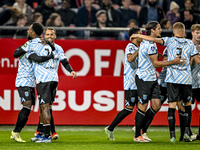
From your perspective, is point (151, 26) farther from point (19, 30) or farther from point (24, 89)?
point (19, 30)

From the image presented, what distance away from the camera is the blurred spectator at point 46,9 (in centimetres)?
1360

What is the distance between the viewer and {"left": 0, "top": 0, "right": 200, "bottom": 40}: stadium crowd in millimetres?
13188

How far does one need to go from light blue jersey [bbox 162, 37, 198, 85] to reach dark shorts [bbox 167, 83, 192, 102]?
0.34ft

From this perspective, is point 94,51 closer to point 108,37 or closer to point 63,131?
point 108,37

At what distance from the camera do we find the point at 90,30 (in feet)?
42.0

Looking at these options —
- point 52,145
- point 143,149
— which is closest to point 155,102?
point 143,149

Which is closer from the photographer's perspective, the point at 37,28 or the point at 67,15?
the point at 37,28

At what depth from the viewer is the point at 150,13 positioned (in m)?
14.0

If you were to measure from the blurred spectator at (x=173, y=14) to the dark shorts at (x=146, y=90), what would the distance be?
6.03 meters

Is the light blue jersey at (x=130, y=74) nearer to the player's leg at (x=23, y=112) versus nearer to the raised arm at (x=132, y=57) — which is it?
the raised arm at (x=132, y=57)

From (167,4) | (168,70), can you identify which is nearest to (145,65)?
(168,70)

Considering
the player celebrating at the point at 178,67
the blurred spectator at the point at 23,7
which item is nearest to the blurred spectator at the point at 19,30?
the blurred spectator at the point at 23,7

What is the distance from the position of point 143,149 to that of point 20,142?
234 cm

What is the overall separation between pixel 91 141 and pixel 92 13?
19.3 ft
